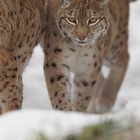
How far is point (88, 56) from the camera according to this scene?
7.45 metres

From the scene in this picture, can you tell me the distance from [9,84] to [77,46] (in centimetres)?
94

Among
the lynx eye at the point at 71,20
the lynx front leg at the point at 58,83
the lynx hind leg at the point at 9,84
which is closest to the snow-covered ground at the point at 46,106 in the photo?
the lynx front leg at the point at 58,83

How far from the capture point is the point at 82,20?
276 inches

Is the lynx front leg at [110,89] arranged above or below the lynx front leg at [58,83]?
below

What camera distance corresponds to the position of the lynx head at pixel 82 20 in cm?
698

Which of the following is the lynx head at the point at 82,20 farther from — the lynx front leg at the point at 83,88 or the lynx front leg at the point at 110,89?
the lynx front leg at the point at 110,89

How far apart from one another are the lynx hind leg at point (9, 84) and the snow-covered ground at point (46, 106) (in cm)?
62

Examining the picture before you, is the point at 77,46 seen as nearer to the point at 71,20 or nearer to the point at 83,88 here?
the point at 71,20

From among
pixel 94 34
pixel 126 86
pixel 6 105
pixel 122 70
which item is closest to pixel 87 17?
pixel 94 34

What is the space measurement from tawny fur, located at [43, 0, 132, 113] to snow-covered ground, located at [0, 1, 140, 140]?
378 millimetres

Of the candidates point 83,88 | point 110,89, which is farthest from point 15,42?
point 110,89

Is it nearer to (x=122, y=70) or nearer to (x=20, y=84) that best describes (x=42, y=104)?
(x=122, y=70)

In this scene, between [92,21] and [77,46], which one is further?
[77,46]

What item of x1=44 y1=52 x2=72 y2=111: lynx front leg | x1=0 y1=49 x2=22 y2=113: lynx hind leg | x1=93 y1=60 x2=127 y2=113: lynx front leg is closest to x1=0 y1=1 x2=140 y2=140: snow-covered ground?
x1=93 y1=60 x2=127 y2=113: lynx front leg
